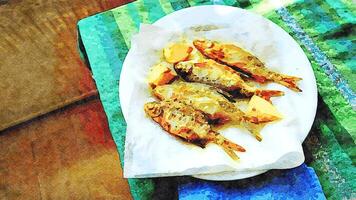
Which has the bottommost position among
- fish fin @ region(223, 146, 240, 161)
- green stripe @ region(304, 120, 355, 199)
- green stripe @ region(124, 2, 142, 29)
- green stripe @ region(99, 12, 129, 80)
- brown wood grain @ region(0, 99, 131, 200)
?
brown wood grain @ region(0, 99, 131, 200)

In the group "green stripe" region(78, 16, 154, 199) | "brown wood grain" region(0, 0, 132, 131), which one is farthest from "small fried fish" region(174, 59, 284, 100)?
"brown wood grain" region(0, 0, 132, 131)

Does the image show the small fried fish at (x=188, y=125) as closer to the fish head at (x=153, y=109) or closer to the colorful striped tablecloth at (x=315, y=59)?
the fish head at (x=153, y=109)

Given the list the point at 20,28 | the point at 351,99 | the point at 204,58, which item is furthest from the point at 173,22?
the point at 20,28

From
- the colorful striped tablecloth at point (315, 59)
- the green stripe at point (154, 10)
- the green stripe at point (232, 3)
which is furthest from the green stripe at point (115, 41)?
the green stripe at point (232, 3)

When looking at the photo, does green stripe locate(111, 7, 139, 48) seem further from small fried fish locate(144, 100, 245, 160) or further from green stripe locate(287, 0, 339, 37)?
green stripe locate(287, 0, 339, 37)

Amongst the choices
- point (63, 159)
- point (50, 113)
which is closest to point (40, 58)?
point (50, 113)

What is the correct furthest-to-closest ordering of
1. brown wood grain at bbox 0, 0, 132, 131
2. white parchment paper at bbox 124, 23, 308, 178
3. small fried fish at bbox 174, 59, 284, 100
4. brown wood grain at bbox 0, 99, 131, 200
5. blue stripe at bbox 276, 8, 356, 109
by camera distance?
brown wood grain at bbox 0, 0, 132, 131
brown wood grain at bbox 0, 99, 131, 200
blue stripe at bbox 276, 8, 356, 109
small fried fish at bbox 174, 59, 284, 100
white parchment paper at bbox 124, 23, 308, 178

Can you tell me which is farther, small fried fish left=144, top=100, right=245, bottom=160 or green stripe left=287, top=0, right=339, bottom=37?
green stripe left=287, top=0, right=339, bottom=37
